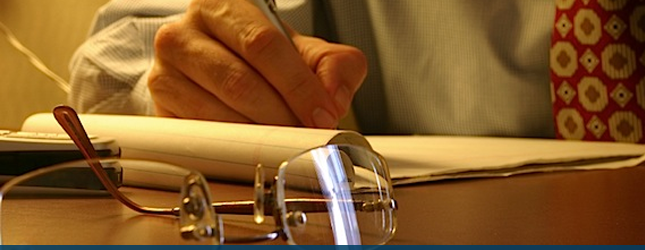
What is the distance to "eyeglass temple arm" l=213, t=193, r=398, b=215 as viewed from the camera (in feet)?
1.27

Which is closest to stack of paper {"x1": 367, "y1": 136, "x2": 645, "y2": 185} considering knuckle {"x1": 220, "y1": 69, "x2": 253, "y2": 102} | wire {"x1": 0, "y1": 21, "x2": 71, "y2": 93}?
knuckle {"x1": 220, "y1": 69, "x2": 253, "y2": 102}

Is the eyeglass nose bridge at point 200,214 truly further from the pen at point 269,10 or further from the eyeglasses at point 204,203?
the pen at point 269,10

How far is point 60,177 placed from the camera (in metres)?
0.41

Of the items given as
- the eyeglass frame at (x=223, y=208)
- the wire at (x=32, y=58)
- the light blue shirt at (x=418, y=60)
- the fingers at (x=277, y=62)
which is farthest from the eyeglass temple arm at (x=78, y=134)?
the wire at (x=32, y=58)

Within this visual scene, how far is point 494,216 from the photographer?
499 millimetres

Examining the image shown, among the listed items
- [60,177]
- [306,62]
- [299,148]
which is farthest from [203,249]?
[306,62]

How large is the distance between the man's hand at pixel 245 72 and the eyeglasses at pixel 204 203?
34cm

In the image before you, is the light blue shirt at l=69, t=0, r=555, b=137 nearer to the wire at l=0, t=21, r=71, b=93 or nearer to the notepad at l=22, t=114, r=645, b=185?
the notepad at l=22, t=114, r=645, b=185

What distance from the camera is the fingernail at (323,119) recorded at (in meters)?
0.85

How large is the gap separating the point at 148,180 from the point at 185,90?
461mm

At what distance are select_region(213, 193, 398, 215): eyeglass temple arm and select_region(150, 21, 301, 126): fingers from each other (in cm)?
40

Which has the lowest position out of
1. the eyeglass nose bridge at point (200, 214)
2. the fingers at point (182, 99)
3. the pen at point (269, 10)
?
the fingers at point (182, 99)

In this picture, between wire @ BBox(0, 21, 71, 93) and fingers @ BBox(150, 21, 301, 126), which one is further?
wire @ BBox(0, 21, 71, 93)

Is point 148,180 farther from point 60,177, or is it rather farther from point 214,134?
point 214,134
